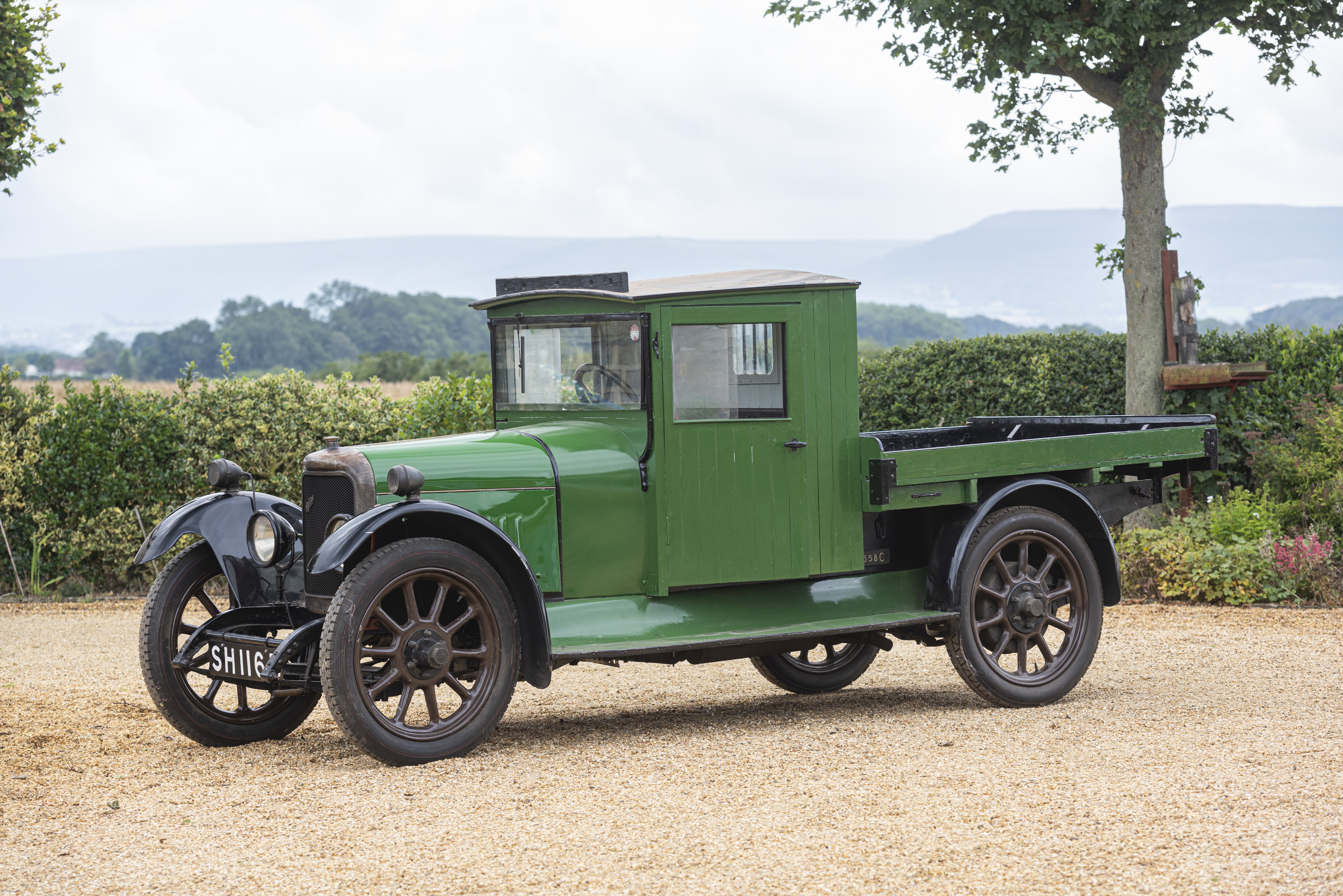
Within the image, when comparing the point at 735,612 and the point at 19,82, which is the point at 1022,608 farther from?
the point at 19,82

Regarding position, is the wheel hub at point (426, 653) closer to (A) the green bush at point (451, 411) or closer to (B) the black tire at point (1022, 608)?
(B) the black tire at point (1022, 608)

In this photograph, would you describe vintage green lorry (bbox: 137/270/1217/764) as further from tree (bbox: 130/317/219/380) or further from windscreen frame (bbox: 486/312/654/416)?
tree (bbox: 130/317/219/380)

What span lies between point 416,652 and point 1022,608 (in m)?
2.83

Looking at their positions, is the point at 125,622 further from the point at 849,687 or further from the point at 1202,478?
the point at 1202,478

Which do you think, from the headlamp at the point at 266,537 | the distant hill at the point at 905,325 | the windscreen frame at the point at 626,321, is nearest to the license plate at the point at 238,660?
the headlamp at the point at 266,537

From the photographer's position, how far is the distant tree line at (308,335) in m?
62.3

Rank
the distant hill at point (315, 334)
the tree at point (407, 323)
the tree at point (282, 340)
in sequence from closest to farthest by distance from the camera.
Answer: the tree at point (407, 323)
the distant hill at point (315, 334)
the tree at point (282, 340)

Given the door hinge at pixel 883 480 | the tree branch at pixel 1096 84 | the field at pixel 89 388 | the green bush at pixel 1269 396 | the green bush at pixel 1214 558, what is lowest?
the green bush at pixel 1214 558

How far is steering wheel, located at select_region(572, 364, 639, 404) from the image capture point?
5379 millimetres

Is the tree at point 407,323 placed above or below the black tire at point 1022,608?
above

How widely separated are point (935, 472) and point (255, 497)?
301 cm

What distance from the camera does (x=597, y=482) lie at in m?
5.24

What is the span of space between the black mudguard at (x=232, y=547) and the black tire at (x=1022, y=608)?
2930 millimetres

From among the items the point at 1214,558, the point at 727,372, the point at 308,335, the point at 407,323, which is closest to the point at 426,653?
the point at 727,372
